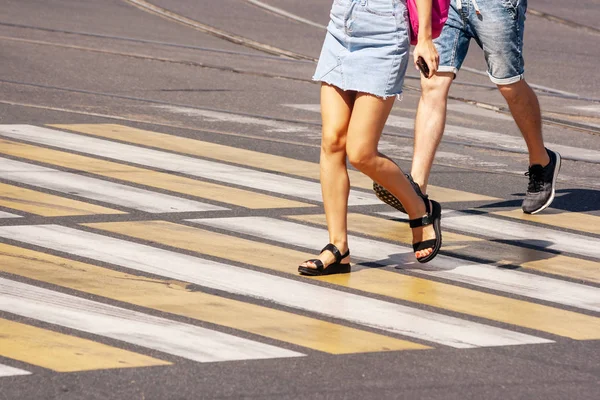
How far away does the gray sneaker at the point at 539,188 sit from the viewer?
8664 millimetres

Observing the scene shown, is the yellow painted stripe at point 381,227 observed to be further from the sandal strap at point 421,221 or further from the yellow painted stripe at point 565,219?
the yellow painted stripe at point 565,219

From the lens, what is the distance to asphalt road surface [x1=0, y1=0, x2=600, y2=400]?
204 inches

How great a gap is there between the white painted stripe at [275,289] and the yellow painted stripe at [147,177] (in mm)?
1318

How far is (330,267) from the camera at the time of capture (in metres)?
6.73

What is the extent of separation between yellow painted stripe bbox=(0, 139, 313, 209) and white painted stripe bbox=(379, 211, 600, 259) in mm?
732

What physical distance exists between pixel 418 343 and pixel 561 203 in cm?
369

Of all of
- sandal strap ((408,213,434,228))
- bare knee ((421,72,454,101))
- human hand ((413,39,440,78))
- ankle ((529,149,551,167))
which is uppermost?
human hand ((413,39,440,78))

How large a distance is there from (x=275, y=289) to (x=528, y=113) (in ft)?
9.33

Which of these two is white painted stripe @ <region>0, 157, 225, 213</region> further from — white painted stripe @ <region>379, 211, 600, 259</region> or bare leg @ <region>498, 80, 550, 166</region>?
bare leg @ <region>498, 80, 550, 166</region>

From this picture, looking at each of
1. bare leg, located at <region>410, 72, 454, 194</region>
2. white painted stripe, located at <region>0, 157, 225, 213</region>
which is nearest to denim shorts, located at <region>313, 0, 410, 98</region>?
bare leg, located at <region>410, 72, 454, 194</region>

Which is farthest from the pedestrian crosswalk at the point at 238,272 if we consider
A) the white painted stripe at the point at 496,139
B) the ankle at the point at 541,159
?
the white painted stripe at the point at 496,139

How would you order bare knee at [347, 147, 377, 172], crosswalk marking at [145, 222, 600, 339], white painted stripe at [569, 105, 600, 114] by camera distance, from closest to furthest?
crosswalk marking at [145, 222, 600, 339] < bare knee at [347, 147, 377, 172] < white painted stripe at [569, 105, 600, 114]

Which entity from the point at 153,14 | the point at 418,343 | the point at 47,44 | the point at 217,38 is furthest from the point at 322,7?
the point at 418,343

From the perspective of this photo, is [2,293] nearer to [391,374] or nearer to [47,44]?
[391,374]
